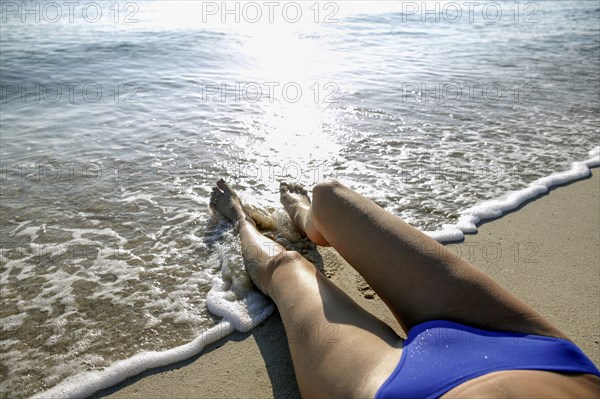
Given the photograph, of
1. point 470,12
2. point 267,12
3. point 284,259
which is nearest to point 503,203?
point 284,259

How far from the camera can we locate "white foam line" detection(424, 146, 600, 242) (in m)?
3.29

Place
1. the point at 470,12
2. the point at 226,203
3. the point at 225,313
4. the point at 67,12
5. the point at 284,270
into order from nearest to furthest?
the point at 284,270 → the point at 225,313 → the point at 226,203 → the point at 67,12 → the point at 470,12

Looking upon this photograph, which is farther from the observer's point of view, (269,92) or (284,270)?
(269,92)

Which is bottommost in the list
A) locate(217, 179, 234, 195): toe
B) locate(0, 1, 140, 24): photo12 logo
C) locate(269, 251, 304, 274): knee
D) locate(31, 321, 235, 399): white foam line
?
locate(31, 321, 235, 399): white foam line

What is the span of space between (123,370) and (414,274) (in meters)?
1.39

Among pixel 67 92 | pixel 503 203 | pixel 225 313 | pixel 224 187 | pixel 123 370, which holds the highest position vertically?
pixel 67 92

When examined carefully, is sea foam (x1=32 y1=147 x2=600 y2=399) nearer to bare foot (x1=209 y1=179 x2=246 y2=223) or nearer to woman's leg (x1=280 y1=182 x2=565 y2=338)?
bare foot (x1=209 y1=179 x2=246 y2=223)

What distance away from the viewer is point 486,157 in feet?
14.8

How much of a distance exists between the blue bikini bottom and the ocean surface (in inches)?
45.0

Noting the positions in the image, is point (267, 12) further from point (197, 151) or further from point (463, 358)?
point (463, 358)

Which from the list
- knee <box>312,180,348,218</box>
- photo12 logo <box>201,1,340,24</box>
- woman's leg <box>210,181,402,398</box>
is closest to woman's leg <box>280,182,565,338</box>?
knee <box>312,180,348,218</box>

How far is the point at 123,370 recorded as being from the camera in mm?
2223

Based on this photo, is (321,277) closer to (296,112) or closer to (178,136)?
(178,136)

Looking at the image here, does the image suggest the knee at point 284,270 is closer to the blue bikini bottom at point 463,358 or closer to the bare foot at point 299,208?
the bare foot at point 299,208
